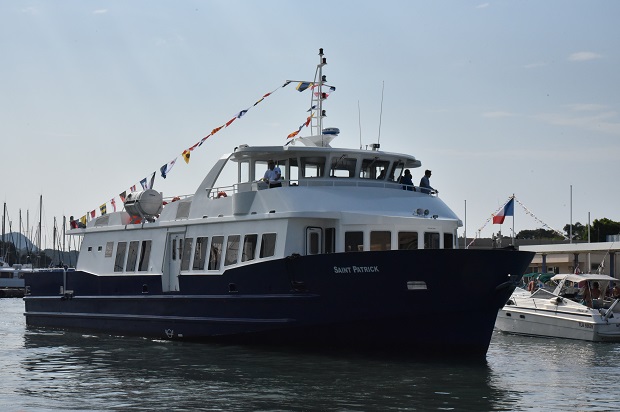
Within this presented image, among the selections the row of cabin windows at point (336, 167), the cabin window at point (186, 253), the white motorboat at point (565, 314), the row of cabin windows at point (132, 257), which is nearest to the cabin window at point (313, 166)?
the row of cabin windows at point (336, 167)

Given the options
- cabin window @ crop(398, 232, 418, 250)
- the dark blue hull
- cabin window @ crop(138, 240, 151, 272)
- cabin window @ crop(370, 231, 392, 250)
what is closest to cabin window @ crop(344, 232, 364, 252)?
cabin window @ crop(370, 231, 392, 250)

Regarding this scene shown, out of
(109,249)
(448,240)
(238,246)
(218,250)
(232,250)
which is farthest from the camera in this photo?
(109,249)

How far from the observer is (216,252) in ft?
74.4

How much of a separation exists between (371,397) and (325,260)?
4699mm

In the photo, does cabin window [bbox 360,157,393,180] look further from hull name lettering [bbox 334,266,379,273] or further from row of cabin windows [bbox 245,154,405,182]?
hull name lettering [bbox 334,266,379,273]

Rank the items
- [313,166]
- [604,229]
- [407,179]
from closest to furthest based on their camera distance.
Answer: [313,166] → [407,179] → [604,229]

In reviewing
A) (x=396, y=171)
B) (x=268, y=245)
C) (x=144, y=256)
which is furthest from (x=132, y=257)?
(x=396, y=171)

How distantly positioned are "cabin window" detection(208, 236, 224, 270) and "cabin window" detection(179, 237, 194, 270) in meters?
0.96

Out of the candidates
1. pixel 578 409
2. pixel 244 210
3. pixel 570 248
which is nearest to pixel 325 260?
pixel 244 210

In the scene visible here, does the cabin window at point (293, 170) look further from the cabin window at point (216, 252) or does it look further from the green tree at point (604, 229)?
the green tree at point (604, 229)

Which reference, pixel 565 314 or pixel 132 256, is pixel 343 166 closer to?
pixel 132 256

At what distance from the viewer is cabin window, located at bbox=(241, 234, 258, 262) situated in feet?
70.9

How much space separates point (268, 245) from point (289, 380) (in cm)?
489

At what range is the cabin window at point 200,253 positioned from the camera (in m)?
23.1
